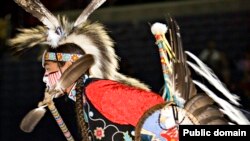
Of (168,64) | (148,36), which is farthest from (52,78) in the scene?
(148,36)

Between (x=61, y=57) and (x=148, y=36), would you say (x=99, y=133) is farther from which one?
(x=148, y=36)

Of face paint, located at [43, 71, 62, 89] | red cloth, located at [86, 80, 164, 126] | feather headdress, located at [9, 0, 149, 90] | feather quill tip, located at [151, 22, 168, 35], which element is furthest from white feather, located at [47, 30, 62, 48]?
feather quill tip, located at [151, 22, 168, 35]

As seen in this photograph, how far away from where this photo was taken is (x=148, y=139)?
6.96 feet

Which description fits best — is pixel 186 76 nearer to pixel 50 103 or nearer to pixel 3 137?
pixel 50 103

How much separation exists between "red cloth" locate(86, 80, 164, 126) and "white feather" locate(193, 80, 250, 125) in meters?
0.16

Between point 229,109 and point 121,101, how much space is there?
0.36 meters

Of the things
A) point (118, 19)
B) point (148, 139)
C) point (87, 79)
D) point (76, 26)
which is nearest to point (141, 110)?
point (148, 139)

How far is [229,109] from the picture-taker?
6.97 ft

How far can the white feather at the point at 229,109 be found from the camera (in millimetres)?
2094

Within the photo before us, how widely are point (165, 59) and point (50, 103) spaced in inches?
17.1

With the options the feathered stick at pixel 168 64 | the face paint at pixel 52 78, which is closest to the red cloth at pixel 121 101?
the feathered stick at pixel 168 64

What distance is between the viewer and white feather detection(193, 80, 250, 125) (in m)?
2.09

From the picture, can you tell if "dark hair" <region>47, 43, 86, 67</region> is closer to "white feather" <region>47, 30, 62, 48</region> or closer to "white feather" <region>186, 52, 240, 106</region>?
"white feather" <region>47, 30, 62, 48</region>

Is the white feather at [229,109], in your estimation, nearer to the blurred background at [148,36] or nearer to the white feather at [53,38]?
the white feather at [53,38]
